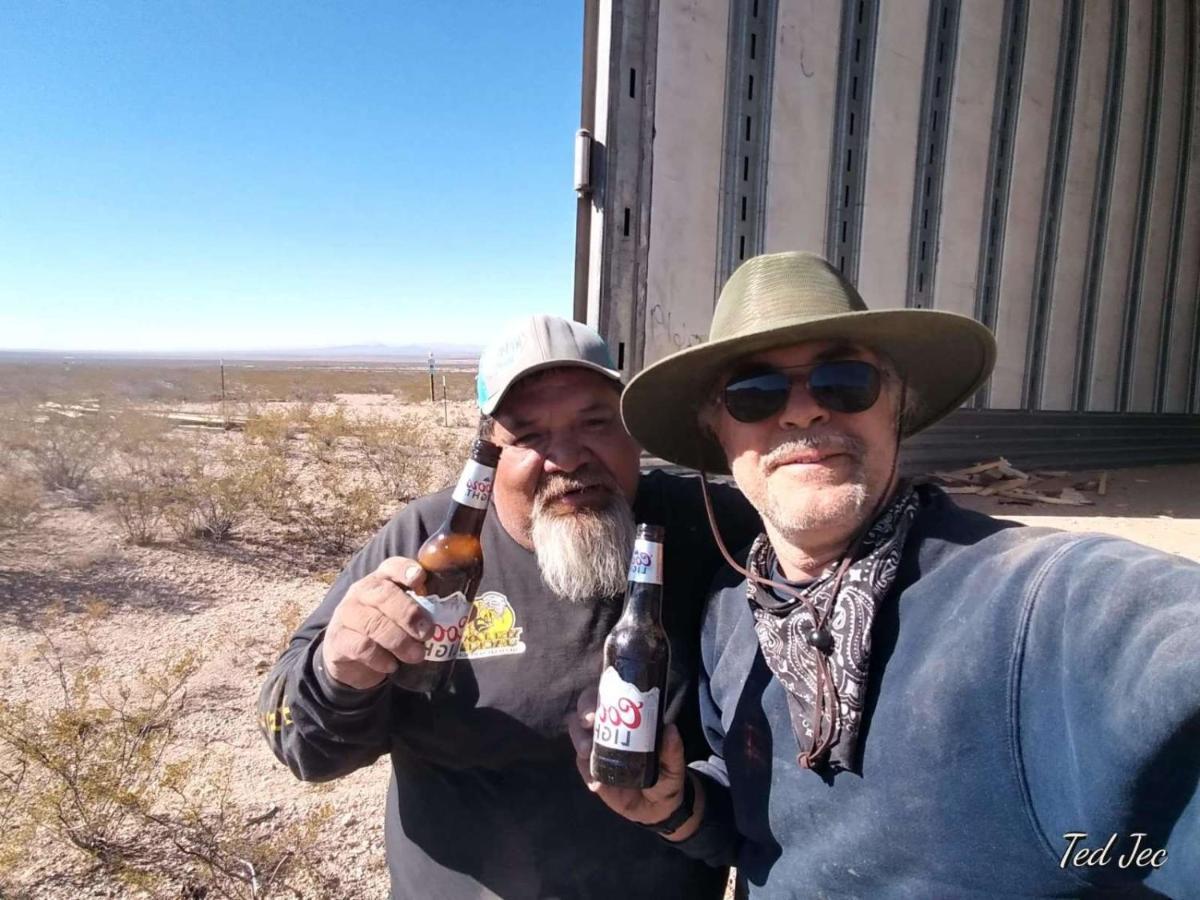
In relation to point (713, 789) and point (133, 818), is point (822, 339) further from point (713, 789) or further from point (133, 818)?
point (133, 818)

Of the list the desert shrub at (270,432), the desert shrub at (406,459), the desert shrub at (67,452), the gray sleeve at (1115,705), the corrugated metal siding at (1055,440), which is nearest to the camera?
the gray sleeve at (1115,705)

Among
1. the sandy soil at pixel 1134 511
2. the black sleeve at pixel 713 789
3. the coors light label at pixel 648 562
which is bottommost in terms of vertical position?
the sandy soil at pixel 1134 511

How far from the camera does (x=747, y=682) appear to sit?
145 centimetres

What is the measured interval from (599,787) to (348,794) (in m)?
2.50

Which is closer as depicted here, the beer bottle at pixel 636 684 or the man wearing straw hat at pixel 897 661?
the man wearing straw hat at pixel 897 661

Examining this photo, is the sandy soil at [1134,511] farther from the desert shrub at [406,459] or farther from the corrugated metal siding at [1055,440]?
the desert shrub at [406,459]

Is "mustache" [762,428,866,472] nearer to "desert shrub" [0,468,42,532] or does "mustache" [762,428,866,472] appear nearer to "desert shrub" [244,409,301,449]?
"desert shrub" [0,468,42,532]

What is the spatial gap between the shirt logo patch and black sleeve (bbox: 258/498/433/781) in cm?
24

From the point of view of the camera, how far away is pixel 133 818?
3.07 meters

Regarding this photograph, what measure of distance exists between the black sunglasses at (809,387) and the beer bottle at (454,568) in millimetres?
656

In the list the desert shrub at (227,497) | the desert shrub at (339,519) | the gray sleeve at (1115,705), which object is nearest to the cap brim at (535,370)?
the gray sleeve at (1115,705)

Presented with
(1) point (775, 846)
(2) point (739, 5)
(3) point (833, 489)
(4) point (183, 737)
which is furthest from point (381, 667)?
(2) point (739, 5)

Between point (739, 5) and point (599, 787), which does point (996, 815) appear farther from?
point (739, 5)

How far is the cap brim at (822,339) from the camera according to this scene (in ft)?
4.62
